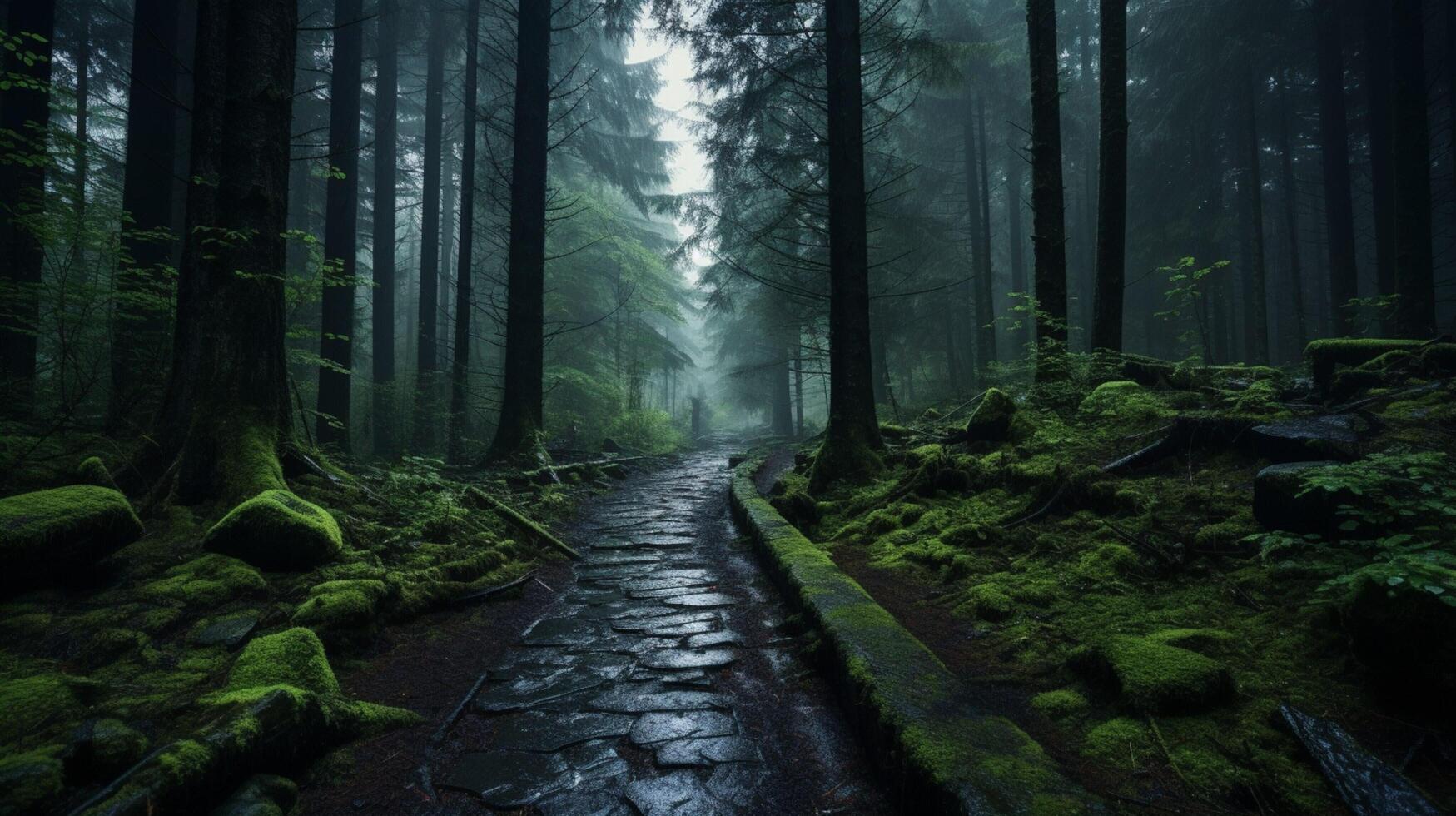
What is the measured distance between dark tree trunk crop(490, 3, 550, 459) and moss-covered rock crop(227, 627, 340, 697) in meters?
6.98

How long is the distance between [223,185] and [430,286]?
37.6ft

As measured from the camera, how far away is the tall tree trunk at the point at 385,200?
14.3 m

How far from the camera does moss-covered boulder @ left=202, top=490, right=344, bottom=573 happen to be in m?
3.67

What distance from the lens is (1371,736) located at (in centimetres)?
184

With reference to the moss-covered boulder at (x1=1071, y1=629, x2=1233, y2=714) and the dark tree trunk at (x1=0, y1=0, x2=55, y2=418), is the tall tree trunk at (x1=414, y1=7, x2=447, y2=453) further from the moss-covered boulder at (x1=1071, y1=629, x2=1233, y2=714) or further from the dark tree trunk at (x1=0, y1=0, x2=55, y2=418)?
the moss-covered boulder at (x1=1071, y1=629, x2=1233, y2=714)

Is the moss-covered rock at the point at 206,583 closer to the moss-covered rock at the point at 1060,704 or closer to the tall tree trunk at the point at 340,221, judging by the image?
the moss-covered rock at the point at 1060,704

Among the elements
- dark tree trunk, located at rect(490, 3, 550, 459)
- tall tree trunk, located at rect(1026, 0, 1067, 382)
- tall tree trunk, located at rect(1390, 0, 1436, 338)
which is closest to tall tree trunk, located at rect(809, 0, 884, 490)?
tall tree trunk, located at rect(1026, 0, 1067, 382)

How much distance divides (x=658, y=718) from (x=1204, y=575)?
2983mm

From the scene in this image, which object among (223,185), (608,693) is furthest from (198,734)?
(223,185)

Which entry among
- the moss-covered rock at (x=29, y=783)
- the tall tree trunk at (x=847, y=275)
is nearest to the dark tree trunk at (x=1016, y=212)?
the tall tree trunk at (x=847, y=275)

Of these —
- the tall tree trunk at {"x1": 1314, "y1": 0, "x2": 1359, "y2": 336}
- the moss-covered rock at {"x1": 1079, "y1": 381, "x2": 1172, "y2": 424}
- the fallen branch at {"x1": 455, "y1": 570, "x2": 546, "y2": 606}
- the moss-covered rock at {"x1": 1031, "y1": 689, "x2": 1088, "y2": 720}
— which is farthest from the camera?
the tall tree trunk at {"x1": 1314, "y1": 0, "x2": 1359, "y2": 336}

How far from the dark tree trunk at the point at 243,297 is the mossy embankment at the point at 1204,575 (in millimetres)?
5073

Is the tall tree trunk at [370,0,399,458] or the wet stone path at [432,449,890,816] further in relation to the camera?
the tall tree trunk at [370,0,399,458]

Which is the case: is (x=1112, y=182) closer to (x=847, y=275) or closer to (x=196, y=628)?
(x=847, y=275)
